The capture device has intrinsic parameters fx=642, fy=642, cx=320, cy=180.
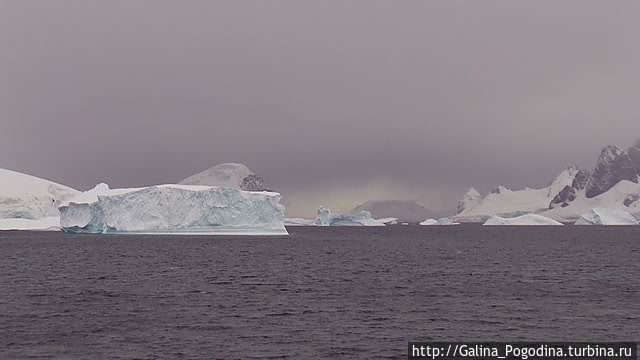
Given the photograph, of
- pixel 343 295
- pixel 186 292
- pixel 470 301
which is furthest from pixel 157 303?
pixel 470 301

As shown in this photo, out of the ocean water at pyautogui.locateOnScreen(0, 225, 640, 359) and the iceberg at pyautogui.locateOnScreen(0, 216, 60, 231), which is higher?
the iceberg at pyautogui.locateOnScreen(0, 216, 60, 231)

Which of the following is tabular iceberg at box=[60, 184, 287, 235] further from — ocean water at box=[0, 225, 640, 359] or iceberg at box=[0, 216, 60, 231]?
iceberg at box=[0, 216, 60, 231]

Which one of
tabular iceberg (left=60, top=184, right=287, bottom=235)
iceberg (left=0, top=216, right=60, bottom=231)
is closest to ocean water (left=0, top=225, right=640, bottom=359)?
tabular iceberg (left=60, top=184, right=287, bottom=235)

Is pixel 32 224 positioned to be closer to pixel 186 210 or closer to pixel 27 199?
pixel 27 199

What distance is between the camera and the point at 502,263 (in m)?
63.1

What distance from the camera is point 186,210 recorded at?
9869 centimetres

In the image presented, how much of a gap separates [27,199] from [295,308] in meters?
143

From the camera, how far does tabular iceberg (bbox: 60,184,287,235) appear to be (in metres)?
96.9

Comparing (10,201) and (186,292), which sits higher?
(10,201)

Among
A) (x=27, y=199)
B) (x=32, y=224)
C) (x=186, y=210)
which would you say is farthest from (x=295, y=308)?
(x=32, y=224)

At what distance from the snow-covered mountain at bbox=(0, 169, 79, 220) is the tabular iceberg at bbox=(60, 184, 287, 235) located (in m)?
62.8

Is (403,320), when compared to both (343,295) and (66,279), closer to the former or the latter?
(343,295)

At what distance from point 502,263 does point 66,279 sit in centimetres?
3983

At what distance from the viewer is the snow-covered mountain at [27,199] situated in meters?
158
